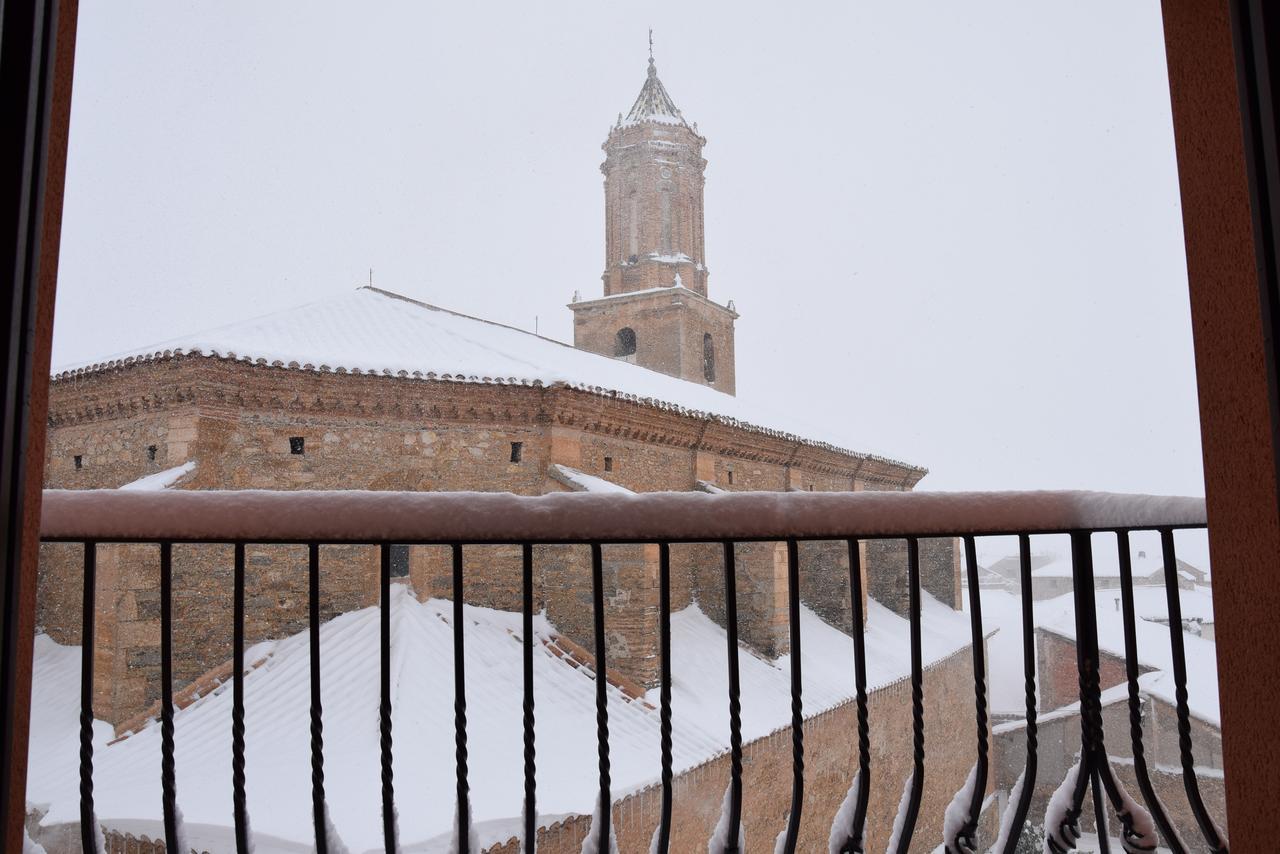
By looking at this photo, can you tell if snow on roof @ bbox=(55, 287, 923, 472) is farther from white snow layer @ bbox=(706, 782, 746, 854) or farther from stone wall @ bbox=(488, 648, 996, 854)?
white snow layer @ bbox=(706, 782, 746, 854)

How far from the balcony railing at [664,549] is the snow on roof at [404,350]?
8.26 metres

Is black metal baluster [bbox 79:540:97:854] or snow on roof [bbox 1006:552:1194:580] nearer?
black metal baluster [bbox 79:540:97:854]

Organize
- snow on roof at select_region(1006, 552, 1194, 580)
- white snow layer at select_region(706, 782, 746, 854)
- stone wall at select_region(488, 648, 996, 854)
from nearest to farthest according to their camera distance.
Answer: white snow layer at select_region(706, 782, 746, 854), stone wall at select_region(488, 648, 996, 854), snow on roof at select_region(1006, 552, 1194, 580)

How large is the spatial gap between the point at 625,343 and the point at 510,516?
20.6 m

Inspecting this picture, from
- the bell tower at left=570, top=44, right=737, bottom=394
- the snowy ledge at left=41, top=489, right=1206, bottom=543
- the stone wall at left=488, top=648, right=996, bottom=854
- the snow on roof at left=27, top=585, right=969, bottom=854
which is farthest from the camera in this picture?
the bell tower at left=570, top=44, right=737, bottom=394

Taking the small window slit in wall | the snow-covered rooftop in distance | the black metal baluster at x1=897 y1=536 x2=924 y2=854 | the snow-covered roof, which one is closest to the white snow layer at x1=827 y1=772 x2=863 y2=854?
the black metal baluster at x1=897 y1=536 x2=924 y2=854

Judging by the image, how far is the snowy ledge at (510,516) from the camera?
150 cm

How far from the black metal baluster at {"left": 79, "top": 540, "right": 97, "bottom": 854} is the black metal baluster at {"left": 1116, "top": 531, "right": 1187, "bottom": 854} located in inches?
76.3

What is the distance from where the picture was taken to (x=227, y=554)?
366 inches

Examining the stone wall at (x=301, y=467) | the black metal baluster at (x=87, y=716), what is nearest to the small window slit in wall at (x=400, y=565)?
the stone wall at (x=301, y=467)

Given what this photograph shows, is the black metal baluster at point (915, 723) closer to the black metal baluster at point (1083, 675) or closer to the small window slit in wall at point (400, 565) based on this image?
the black metal baluster at point (1083, 675)

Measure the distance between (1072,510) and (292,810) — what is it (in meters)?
6.15

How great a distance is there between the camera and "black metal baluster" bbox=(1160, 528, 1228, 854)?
167cm

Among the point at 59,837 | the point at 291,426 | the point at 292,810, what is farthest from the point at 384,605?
the point at 291,426
